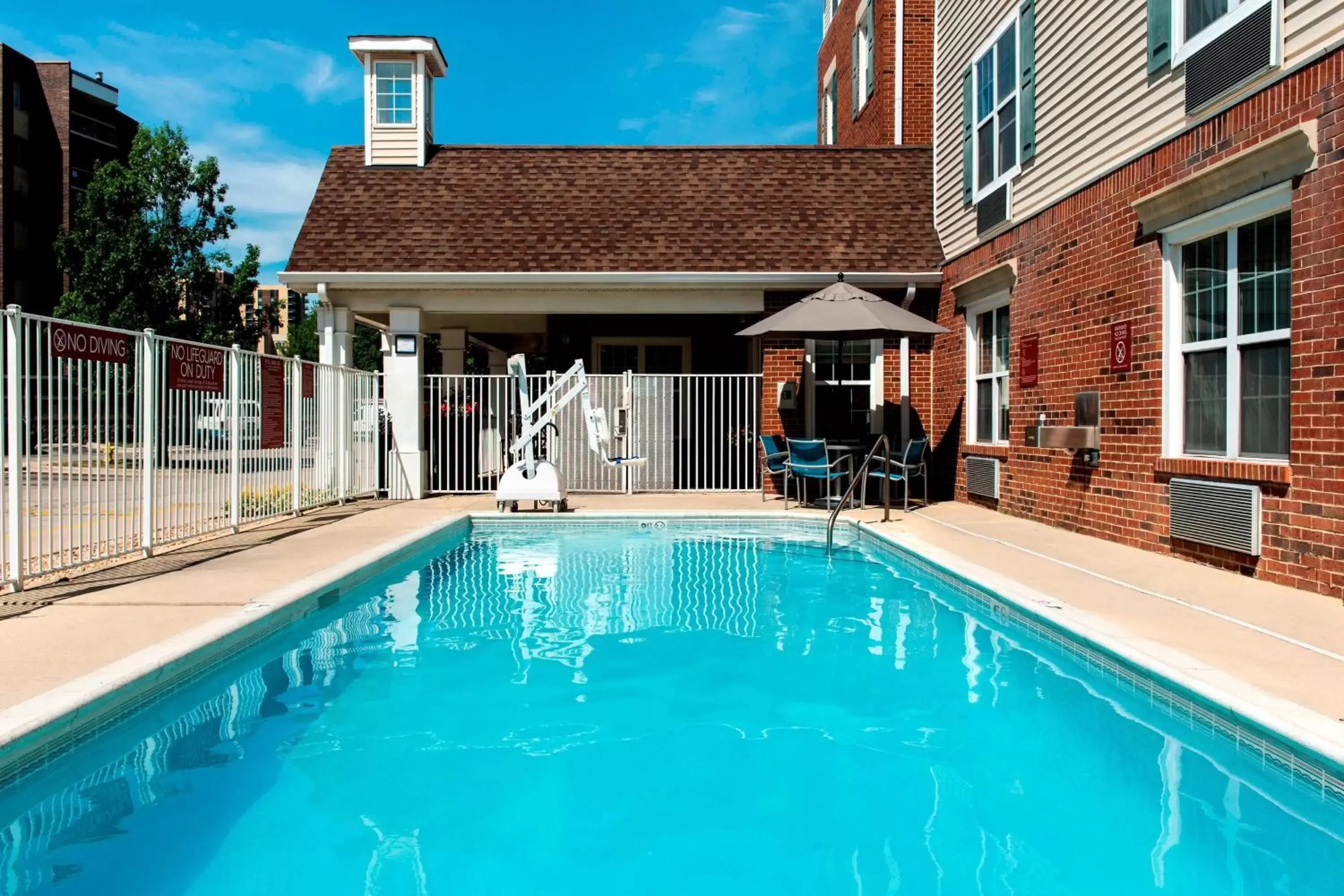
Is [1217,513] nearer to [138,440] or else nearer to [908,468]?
[908,468]

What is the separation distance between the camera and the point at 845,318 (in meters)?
10.4

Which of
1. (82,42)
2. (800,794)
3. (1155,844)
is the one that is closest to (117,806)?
(800,794)

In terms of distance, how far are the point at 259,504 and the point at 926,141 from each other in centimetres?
1119

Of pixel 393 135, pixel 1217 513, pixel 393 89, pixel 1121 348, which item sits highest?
pixel 393 89

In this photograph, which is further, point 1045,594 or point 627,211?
point 627,211

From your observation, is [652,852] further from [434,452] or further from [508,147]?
[508,147]

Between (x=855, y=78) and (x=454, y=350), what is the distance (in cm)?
920

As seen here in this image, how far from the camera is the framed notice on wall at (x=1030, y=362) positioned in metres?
9.45

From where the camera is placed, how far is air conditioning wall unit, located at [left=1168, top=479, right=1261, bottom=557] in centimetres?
616

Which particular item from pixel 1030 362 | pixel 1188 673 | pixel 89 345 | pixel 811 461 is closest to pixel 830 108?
pixel 811 461

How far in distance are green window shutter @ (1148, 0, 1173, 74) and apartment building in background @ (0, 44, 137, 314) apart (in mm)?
38008

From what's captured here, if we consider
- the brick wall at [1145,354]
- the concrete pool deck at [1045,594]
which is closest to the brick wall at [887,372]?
the brick wall at [1145,354]

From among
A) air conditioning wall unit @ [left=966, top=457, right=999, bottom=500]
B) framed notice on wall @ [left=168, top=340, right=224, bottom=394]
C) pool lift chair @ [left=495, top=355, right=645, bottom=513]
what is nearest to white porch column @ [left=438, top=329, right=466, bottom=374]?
pool lift chair @ [left=495, top=355, right=645, bottom=513]

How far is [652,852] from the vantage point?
9.54ft
